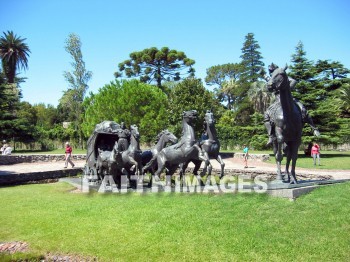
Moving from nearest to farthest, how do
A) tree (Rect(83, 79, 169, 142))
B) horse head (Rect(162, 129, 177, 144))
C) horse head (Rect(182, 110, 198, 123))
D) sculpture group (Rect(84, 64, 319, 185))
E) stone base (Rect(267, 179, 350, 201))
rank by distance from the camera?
1. stone base (Rect(267, 179, 350, 201))
2. sculpture group (Rect(84, 64, 319, 185))
3. horse head (Rect(182, 110, 198, 123))
4. horse head (Rect(162, 129, 177, 144))
5. tree (Rect(83, 79, 169, 142))

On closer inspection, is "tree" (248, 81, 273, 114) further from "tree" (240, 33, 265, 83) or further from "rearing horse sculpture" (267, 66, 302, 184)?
"rearing horse sculpture" (267, 66, 302, 184)

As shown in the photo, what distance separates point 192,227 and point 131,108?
21.4 metres

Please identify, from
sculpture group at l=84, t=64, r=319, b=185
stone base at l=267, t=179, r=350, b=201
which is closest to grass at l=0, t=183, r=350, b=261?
stone base at l=267, t=179, r=350, b=201

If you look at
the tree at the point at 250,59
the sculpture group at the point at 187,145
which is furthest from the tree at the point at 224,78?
the sculpture group at the point at 187,145

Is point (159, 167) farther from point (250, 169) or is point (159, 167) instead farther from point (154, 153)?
point (250, 169)

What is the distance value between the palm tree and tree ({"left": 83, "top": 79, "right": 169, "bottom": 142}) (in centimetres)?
2866

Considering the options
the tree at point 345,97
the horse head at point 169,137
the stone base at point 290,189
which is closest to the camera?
the stone base at point 290,189

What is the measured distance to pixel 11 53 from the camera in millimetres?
48281

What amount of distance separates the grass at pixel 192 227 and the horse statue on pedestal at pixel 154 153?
240 centimetres

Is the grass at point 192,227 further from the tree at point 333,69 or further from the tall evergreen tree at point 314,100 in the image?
the tree at point 333,69

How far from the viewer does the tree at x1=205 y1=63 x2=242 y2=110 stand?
57531 millimetres

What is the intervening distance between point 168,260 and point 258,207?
2.83 metres

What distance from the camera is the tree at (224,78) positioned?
5753cm

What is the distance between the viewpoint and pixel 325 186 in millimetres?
8492
